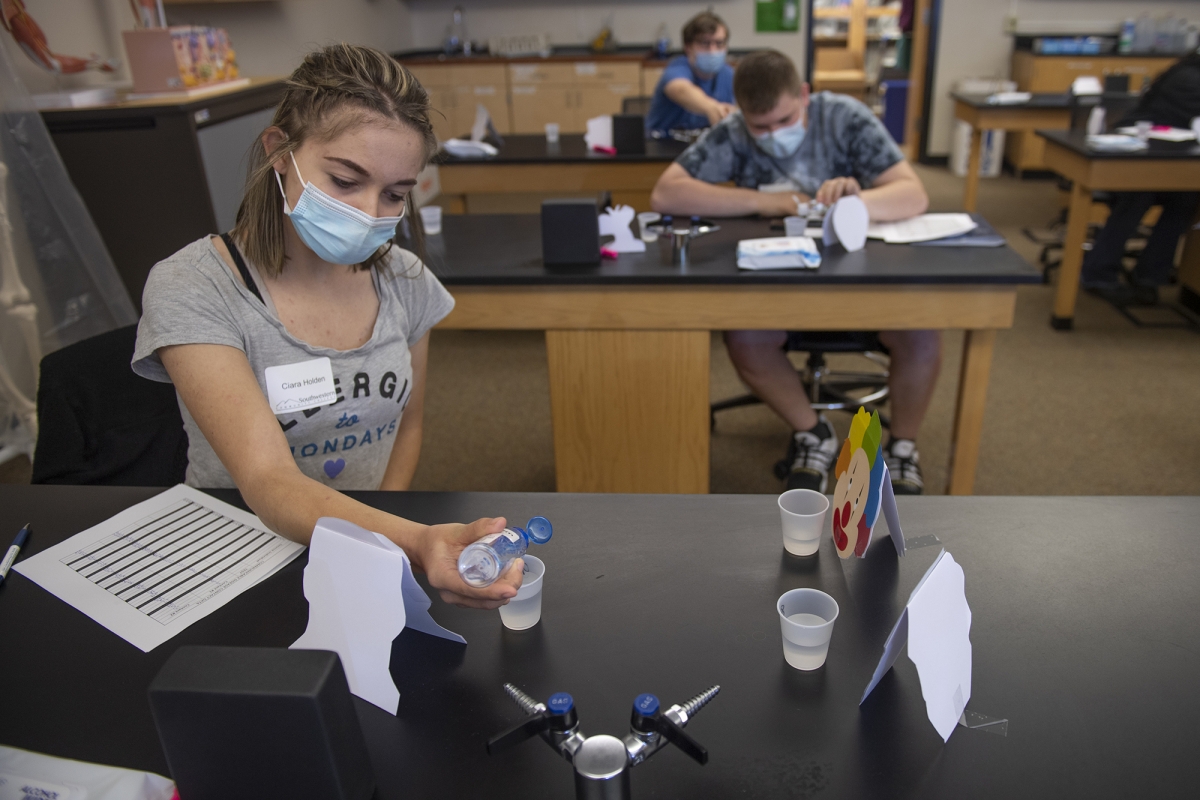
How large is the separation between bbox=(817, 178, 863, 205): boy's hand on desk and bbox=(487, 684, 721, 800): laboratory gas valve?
1.92 metres

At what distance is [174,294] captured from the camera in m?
1.11

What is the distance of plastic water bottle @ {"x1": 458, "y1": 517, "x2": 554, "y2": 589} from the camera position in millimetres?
824

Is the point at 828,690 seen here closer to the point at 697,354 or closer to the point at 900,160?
the point at 697,354

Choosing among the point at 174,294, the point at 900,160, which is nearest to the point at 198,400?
the point at 174,294

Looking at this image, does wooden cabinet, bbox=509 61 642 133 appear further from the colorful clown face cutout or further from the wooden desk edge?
the colorful clown face cutout

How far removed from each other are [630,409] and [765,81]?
99cm

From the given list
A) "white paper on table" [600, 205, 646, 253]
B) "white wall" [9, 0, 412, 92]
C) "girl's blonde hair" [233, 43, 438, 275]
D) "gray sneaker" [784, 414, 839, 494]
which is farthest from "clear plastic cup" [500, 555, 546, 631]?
"gray sneaker" [784, 414, 839, 494]

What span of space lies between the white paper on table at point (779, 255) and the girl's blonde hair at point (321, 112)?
1.04 meters

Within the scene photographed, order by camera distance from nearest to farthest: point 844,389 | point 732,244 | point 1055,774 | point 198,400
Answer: point 1055,774
point 198,400
point 732,244
point 844,389

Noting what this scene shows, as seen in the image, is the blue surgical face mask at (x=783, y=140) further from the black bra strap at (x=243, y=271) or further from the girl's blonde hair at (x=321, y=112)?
the black bra strap at (x=243, y=271)

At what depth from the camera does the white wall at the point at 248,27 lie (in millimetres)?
2906

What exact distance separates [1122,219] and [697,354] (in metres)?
2.69

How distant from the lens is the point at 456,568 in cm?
84

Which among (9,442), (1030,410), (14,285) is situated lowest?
(1030,410)
